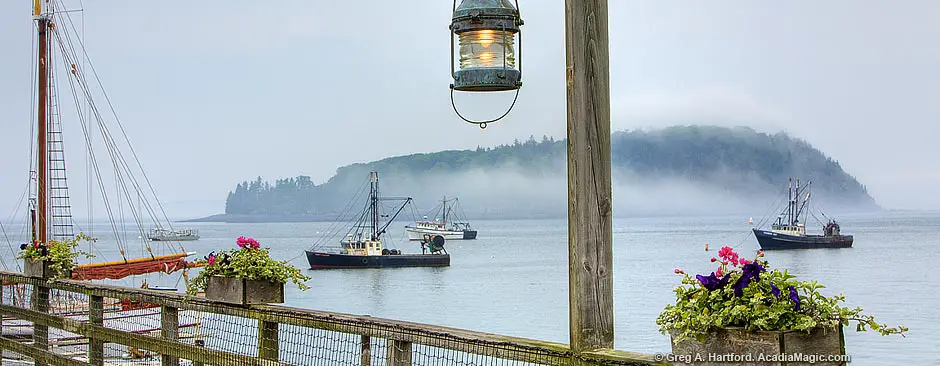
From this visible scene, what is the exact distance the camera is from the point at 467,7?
3.77 metres

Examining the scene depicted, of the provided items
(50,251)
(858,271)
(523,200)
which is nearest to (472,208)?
(523,200)

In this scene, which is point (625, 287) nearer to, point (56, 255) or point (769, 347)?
point (56, 255)

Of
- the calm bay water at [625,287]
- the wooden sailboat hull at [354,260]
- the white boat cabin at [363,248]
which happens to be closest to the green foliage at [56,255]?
the calm bay water at [625,287]

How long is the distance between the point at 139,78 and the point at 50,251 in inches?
2828

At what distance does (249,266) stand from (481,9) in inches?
57.0

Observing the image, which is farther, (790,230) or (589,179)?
(790,230)

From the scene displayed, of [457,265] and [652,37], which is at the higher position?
[652,37]

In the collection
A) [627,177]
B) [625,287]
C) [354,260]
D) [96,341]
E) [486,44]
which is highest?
[627,177]

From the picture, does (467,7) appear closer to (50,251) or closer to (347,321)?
(347,321)

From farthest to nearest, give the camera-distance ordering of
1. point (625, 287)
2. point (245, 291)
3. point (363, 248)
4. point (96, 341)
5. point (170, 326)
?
point (363, 248) < point (625, 287) < point (96, 341) < point (170, 326) < point (245, 291)

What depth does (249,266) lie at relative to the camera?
14.0ft

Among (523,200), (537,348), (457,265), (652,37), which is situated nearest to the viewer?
(537,348)

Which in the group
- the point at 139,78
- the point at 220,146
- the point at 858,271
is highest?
the point at 139,78

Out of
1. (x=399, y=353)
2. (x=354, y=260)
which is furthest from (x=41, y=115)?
(x=354, y=260)
